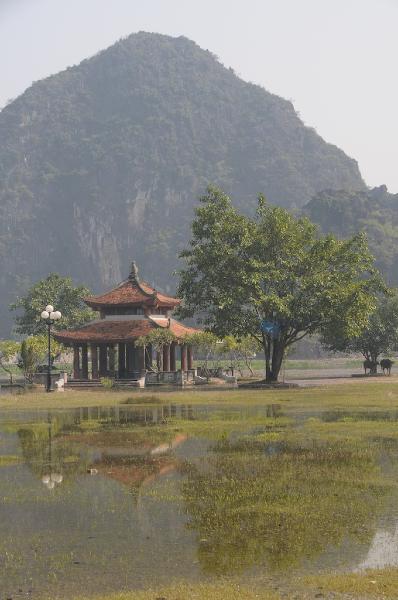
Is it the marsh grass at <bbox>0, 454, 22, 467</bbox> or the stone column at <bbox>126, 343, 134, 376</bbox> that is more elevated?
the stone column at <bbox>126, 343, 134, 376</bbox>

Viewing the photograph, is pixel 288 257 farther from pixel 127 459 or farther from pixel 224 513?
pixel 224 513

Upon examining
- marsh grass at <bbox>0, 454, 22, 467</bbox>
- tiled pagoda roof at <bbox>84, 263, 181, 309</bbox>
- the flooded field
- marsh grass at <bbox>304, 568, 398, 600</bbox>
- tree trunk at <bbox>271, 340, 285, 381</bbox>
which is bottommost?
marsh grass at <bbox>304, 568, 398, 600</bbox>

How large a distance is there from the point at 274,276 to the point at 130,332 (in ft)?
48.2

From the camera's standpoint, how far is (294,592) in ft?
29.3

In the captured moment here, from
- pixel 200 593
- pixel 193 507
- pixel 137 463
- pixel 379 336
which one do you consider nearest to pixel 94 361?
pixel 379 336

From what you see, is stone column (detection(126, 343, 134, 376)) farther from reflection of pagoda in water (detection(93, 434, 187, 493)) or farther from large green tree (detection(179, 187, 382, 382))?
reflection of pagoda in water (detection(93, 434, 187, 493))

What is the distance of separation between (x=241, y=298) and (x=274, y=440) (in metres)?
30.3

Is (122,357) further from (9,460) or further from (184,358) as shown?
(9,460)

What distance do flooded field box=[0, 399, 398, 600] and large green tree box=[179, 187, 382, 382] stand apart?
2699 centimetres

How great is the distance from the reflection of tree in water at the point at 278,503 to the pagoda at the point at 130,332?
137 ft

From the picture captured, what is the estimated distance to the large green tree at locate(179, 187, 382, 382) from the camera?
50.7 meters

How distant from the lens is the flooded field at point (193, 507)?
32.4 feet

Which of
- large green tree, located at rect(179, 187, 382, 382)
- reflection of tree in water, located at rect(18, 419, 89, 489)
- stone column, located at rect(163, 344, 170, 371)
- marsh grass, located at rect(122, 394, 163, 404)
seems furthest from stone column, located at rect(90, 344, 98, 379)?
reflection of tree in water, located at rect(18, 419, 89, 489)

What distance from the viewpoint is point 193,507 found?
13.2 metres
